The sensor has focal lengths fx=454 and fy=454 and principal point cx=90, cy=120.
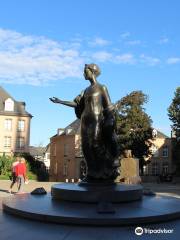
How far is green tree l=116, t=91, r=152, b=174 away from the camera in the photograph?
186ft

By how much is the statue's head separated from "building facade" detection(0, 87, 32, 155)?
63.7m

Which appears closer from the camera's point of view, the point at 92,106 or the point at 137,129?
the point at 92,106

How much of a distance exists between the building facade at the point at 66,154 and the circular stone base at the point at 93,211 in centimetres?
5795

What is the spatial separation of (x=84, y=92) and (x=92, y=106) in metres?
0.65

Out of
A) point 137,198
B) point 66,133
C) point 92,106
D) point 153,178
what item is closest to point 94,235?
point 137,198

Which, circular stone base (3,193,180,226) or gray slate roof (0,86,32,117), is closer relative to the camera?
circular stone base (3,193,180,226)

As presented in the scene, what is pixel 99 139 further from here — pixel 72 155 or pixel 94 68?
pixel 72 155

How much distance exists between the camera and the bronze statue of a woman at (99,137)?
10.5 metres

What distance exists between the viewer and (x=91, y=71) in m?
11.2

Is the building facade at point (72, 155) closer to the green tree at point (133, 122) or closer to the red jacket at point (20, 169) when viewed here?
the green tree at point (133, 122)

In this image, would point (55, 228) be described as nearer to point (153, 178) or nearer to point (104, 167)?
point (104, 167)

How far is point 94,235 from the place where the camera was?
7.25 m

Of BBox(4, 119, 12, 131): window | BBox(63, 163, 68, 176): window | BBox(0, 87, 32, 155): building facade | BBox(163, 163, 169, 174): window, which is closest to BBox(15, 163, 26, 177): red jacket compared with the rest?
BBox(0, 87, 32, 155): building facade

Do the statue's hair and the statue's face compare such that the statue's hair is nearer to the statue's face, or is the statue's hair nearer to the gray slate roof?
the statue's face
